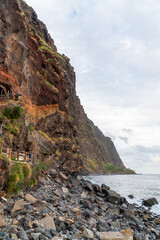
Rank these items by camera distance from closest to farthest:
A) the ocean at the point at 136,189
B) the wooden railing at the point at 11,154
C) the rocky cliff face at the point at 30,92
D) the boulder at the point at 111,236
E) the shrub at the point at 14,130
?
the boulder at the point at 111,236
the wooden railing at the point at 11,154
the shrub at the point at 14,130
the rocky cliff face at the point at 30,92
the ocean at the point at 136,189

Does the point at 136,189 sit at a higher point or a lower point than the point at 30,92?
lower

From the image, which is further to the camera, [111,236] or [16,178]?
[16,178]

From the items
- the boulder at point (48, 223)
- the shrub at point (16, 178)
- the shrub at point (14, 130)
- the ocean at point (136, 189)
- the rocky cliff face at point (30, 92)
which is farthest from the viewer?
the ocean at point (136, 189)

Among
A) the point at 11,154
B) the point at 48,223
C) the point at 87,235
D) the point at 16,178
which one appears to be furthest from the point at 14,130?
the point at 87,235

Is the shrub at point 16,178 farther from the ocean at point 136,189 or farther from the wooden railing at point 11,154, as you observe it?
the ocean at point 136,189

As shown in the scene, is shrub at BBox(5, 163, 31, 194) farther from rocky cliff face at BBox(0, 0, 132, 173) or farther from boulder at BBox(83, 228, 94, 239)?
boulder at BBox(83, 228, 94, 239)

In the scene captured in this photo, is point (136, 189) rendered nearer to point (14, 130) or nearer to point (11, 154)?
point (14, 130)

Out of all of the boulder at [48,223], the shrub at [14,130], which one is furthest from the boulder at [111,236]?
the shrub at [14,130]

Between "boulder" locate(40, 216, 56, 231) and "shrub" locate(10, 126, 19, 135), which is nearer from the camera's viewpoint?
"boulder" locate(40, 216, 56, 231)

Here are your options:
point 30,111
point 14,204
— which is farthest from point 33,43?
point 14,204

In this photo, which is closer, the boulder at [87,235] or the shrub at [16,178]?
the boulder at [87,235]

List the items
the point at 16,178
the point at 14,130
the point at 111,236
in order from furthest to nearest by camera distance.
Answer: the point at 14,130 < the point at 16,178 < the point at 111,236

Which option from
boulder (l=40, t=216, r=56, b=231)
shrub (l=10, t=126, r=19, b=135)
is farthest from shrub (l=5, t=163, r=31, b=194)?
shrub (l=10, t=126, r=19, b=135)

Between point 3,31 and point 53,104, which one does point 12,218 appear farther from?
point 53,104
